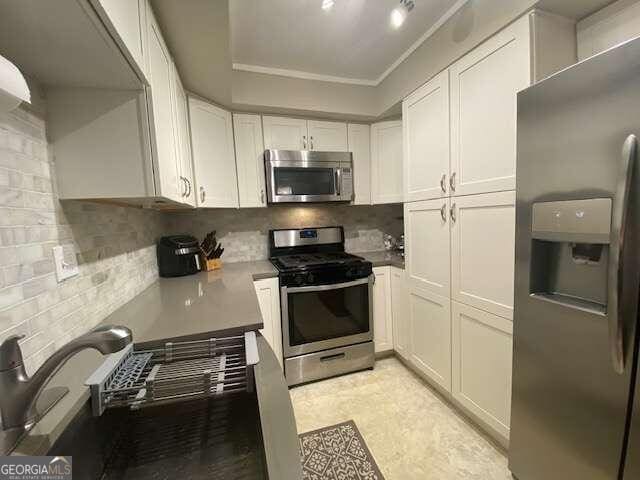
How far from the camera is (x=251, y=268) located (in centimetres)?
225

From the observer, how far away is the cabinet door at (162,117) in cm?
102

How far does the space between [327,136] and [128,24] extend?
1792mm

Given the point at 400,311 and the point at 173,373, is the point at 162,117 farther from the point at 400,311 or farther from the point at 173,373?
the point at 400,311

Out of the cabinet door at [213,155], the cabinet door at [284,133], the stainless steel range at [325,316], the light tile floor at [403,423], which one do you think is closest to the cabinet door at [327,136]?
the cabinet door at [284,133]

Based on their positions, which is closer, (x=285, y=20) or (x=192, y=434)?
(x=192, y=434)

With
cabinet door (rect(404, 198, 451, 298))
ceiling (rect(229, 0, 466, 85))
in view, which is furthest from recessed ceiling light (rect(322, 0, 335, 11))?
cabinet door (rect(404, 198, 451, 298))

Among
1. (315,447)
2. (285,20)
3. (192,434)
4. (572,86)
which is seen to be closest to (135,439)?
(192,434)

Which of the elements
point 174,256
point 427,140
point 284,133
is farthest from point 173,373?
point 284,133

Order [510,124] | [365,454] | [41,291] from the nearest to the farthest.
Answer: [41,291], [510,124], [365,454]

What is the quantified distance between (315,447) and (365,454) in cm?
29

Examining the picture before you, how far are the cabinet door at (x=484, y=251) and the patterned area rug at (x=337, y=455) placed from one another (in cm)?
104

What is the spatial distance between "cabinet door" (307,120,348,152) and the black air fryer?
4.33ft

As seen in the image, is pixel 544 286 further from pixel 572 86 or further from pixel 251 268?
pixel 251 268

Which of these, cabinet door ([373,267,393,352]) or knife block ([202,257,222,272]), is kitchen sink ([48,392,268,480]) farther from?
cabinet door ([373,267,393,352])
